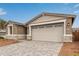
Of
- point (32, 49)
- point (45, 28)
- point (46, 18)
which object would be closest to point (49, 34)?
point (45, 28)

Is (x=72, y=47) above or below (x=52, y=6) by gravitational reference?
below

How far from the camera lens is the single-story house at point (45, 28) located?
745cm

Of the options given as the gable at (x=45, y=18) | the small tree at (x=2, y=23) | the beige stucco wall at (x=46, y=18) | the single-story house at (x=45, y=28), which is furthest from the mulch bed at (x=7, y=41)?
the beige stucco wall at (x=46, y=18)

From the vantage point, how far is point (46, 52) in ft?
24.1

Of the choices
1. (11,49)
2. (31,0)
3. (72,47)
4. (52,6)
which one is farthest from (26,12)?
(72,47)

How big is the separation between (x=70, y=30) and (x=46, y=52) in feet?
4.07

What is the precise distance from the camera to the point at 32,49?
298 inches

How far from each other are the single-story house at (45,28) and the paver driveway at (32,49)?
0.80 ft

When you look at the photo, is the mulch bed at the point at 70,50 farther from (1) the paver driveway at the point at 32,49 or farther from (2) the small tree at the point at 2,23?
(2) the small tree at the point at 2,23

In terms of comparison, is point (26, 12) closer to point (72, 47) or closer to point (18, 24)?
point (18, 24)

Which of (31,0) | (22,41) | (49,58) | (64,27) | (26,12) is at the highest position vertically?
(31,0)

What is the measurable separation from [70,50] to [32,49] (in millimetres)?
1465

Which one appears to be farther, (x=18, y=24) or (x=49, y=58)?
(x=18, y=24)

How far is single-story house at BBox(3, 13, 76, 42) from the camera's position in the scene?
745cm
